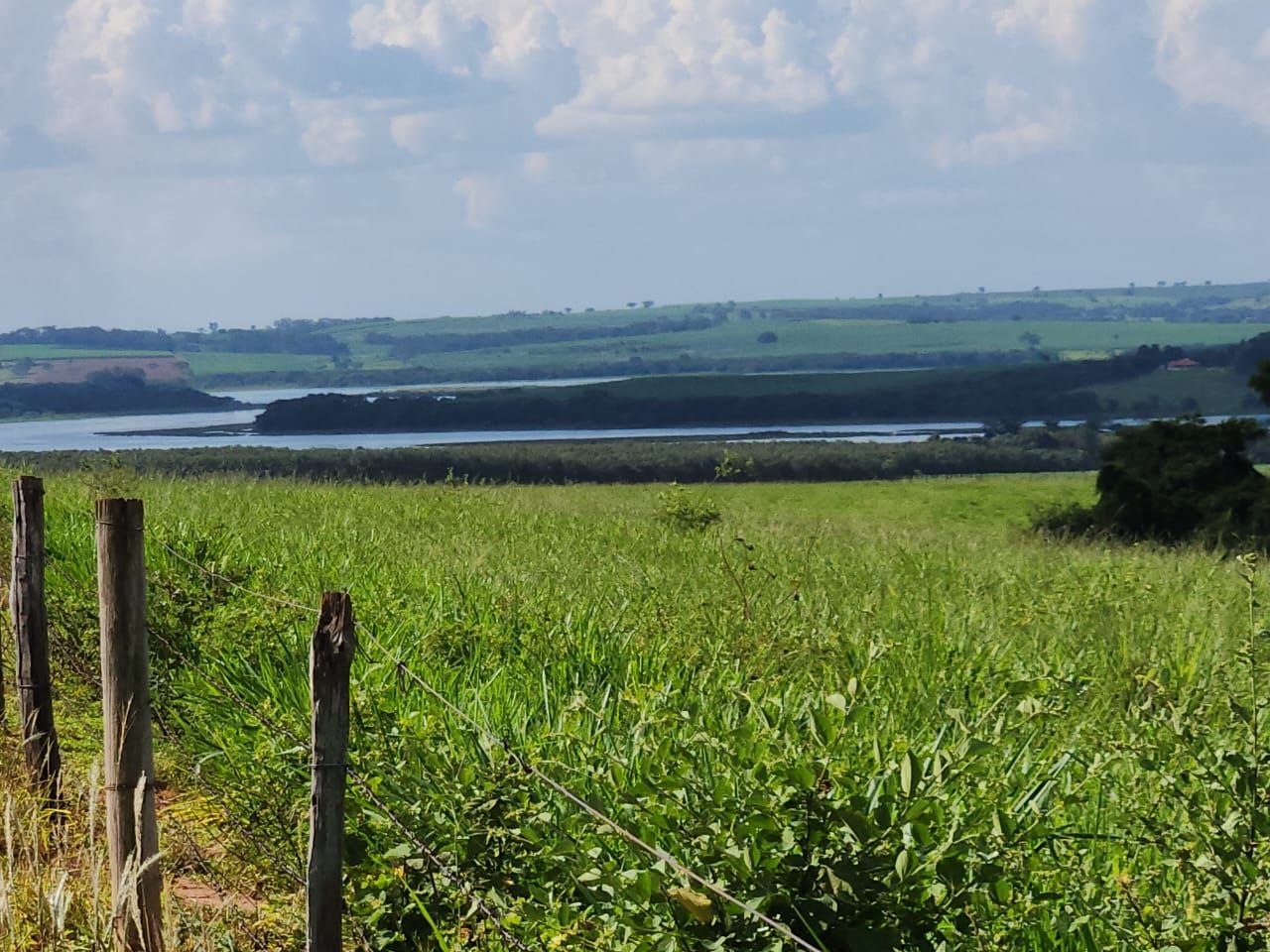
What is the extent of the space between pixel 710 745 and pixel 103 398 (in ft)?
553

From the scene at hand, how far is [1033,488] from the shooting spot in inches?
2100

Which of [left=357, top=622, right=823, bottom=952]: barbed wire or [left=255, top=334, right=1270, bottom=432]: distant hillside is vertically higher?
[left=357, top=622, right=823, bottom=952]: barbed wire

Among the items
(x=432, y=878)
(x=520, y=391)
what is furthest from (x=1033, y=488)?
(x=520, y=391)

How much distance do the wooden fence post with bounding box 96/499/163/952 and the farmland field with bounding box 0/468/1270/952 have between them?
1.07ft

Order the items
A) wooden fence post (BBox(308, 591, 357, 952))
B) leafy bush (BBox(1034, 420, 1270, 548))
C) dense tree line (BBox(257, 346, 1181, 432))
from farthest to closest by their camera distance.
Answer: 1. dense tree line (BBox(257, 346, 1181, 432))
2. leafy bush (BBox(1034, 420, 1270, 548))
3. wooden fence post (BBox(308, 591, 357, 952))

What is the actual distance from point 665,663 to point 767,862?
3.97 metres

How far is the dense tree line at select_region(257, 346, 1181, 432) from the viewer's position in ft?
465

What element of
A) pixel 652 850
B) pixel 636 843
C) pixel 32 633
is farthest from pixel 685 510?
pixel 652 850

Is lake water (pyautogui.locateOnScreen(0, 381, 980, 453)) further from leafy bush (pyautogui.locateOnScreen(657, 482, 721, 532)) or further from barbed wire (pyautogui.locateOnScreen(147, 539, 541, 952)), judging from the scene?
barbed wire (pyautogui.locateOnScreen(147, 539, 541, 952))

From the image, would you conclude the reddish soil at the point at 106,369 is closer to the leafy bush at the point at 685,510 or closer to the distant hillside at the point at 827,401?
the distant hillside at the point at 827,401

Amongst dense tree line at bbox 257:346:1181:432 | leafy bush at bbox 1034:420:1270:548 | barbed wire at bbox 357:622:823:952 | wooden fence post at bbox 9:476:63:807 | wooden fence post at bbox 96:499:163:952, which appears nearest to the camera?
barbed wire at bbox 357:622:823:952

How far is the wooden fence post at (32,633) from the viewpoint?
6746 millimetres

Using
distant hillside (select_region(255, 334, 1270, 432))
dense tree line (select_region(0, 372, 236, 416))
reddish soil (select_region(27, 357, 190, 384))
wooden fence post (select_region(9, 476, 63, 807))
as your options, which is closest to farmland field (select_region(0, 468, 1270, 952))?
wooden fence post (select_region(9, 476, 63, 807))

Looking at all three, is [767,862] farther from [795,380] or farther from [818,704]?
[795,380]
